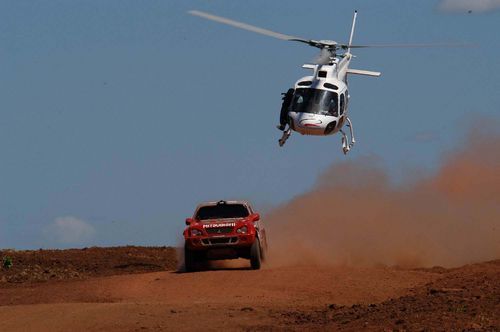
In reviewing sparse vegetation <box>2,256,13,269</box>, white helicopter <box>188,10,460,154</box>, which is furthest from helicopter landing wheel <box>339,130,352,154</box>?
sparse vegetation <box>2,256,13,269</box>

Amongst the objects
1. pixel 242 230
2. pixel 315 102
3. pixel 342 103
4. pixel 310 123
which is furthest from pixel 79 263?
pixel 242 230

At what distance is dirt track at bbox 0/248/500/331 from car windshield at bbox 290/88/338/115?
4924 millimetres

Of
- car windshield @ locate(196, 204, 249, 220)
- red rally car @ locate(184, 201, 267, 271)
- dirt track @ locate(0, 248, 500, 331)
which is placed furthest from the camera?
car windshield @ locate(196, 204, 249, 220)

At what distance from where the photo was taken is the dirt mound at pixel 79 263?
34938 millimetres

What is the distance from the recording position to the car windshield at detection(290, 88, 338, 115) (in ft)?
112

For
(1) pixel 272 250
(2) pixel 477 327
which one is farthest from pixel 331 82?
(2) pixel 477 327

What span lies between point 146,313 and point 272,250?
14.0 meters

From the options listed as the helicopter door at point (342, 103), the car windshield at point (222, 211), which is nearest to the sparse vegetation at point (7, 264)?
the car windshield at point (222, 211)

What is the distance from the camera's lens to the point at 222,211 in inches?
1240

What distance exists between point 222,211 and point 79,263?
857 centimetres

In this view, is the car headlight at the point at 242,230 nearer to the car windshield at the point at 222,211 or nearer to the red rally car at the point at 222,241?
the red rally car at the point at 222,241

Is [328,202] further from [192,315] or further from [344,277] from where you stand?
[192,315]

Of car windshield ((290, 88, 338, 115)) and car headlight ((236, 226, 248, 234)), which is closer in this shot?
car headlight ((236, 226, 248, 234))

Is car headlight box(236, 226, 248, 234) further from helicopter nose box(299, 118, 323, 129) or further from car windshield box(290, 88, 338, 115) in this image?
car windshield box(290, 88, 338, 115)
